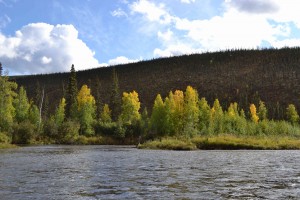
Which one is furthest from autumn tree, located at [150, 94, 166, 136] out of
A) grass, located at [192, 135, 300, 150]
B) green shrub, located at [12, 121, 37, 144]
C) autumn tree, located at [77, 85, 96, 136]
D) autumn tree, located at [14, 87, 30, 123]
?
autumn tree, located at [14, 87, 30, 123]

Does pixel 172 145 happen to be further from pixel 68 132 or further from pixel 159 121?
pixel 68 132

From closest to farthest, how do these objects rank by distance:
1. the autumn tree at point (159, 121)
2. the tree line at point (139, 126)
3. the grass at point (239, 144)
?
the grass at point (239, 144)
the tree line at point (139, 126)
the autumn tree at point (159, 121)

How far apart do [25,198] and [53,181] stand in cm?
539

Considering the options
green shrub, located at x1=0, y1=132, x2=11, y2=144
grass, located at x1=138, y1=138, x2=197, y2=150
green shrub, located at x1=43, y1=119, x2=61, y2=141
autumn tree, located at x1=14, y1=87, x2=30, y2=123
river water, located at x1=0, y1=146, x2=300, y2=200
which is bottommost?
river water, located at x1=0, y1=146, x2=300, y2=200

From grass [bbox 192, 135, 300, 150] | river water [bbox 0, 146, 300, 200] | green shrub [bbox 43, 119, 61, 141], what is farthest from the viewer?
green shrub [bbox 43, 119, 61, 141]

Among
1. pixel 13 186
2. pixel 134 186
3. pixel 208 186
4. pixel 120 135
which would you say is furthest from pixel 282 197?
pixel 120 135

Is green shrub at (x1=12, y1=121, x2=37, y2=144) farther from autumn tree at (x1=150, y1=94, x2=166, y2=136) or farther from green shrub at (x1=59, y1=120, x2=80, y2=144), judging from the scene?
autumn tree at (x1=150, y1=94, x2=166, y2=136)

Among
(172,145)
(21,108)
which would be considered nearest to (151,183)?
(172,145)

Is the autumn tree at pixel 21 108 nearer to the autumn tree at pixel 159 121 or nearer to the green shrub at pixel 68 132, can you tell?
the green shrub at pixel 68 132

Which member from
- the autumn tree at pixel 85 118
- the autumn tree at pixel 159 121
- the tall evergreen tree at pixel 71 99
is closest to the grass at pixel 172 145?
the autumn tree at pixel 159 121

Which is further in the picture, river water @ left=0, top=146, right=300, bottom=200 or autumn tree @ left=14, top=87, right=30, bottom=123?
autumn tree @ left=14, top=87, right=30, bottom=123

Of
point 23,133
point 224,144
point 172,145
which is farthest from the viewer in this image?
point 23,133

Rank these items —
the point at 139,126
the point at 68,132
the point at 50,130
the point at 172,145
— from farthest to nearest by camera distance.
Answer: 1. the point at 139,126
2. the point at 68,132
3. the point at 50,130
4. the point at 172,145

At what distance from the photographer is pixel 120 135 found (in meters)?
97.0
